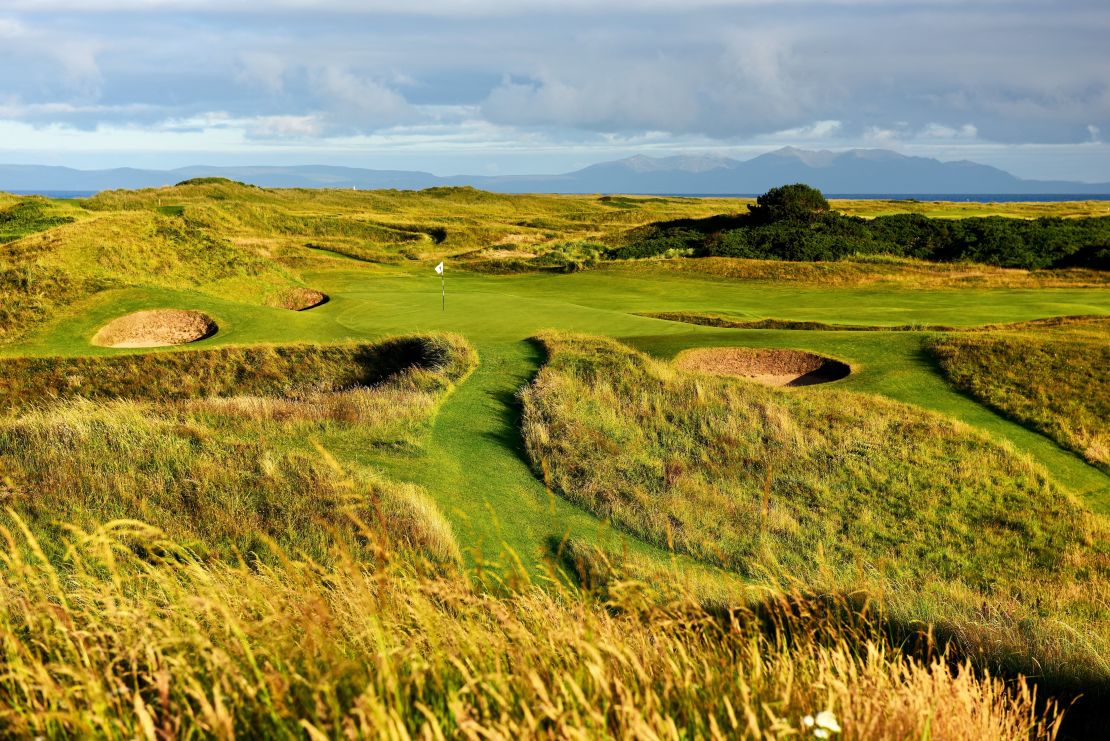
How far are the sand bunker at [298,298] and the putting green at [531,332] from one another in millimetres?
926

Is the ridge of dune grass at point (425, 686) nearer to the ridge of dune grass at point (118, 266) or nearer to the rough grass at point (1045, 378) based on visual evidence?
the rough grass at point (1045, 378)

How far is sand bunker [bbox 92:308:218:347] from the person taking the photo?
65.1 feet

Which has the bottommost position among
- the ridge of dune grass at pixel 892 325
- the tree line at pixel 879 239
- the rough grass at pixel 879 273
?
the ridge of dune grass at pixel 892 325

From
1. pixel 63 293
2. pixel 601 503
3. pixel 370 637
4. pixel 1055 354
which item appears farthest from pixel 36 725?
pixel 63 293

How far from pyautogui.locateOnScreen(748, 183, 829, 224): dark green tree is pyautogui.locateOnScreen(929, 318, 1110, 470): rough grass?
31.3m

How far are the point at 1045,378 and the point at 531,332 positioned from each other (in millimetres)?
10525

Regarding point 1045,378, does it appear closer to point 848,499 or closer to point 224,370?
point 848,499

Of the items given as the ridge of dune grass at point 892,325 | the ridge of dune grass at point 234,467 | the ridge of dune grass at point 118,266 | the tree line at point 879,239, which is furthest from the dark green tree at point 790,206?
the ridge of dune grass at point 234,467

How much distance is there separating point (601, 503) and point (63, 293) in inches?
700

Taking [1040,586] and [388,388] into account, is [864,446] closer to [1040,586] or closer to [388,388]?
[1040,586]

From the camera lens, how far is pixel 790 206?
4809 cm

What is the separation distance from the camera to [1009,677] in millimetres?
4688

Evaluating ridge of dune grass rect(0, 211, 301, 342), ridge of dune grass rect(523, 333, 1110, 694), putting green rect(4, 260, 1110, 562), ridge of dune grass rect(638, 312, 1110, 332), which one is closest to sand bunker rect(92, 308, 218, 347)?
putting green rect(4, 260, 1110, 562)

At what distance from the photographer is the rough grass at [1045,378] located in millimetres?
11969
